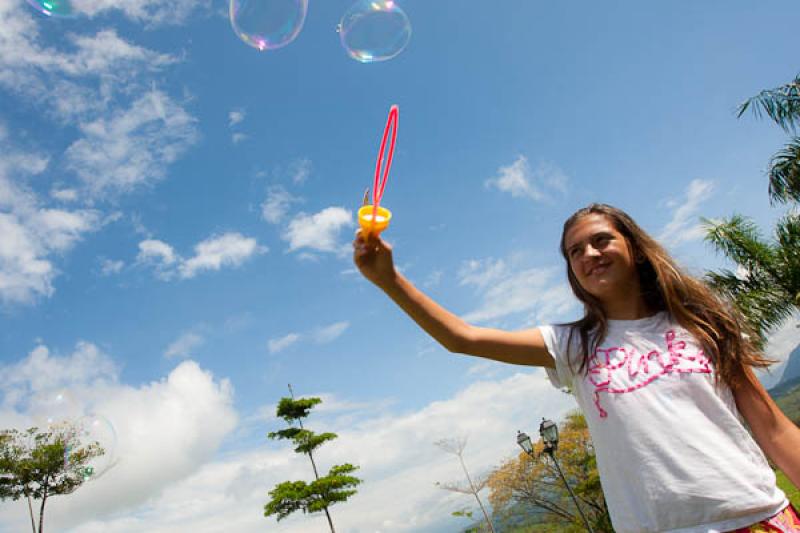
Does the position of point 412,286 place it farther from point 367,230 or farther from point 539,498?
point 539,498

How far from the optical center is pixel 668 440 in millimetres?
1422

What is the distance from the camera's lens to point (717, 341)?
171cm

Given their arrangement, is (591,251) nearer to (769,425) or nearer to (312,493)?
(769,425)

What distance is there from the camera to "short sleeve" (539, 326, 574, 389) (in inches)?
68.5

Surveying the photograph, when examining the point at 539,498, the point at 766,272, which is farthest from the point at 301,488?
the point at 766,272

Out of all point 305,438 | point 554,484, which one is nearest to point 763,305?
point 554,484

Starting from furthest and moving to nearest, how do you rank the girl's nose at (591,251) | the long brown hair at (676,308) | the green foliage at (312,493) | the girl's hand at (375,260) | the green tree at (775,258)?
1. the green foliage at (312,493)
2. the green tree at (775,258)
3. the girl's nose at (591,251)
4. the long brown hair at (676,308)
5. the girl's hand at (375,260)

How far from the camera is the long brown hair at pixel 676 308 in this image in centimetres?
→ 166

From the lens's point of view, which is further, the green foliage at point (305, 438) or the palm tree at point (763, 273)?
the green foliage at point (305, 438)

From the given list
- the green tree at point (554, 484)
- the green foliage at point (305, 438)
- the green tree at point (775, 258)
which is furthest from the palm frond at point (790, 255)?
the green foliage at point (305, 438)

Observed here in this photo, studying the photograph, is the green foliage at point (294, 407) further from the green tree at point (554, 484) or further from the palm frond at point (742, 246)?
the palm frond at point (742, 246)

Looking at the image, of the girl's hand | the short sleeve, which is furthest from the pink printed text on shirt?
the girl's hand

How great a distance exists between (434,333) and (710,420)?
2.92ft

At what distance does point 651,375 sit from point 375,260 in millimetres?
963
